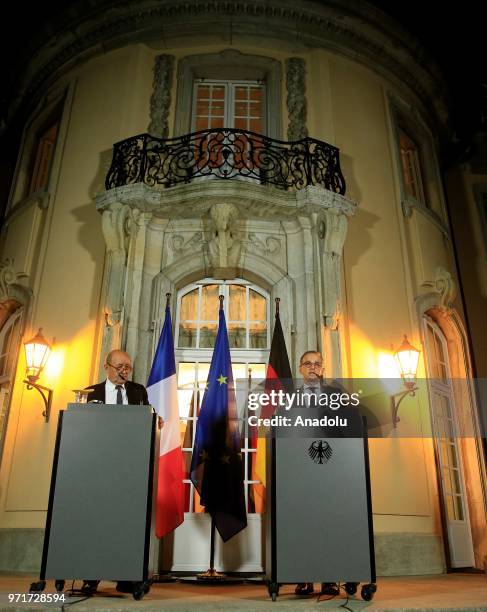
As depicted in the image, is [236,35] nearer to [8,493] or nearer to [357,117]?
[357,117]

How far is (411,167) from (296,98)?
7.53 feet

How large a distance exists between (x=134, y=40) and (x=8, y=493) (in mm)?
6667

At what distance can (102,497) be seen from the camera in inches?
130

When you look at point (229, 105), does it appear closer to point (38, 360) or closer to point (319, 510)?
point (38, 360)

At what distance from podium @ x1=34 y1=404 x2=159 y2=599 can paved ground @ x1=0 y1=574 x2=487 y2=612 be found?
0.18 m

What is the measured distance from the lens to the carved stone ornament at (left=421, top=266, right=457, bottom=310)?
7.83 meters

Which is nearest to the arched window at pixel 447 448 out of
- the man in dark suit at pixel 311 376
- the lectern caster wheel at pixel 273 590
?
the man in dark suit at pixel 311 376

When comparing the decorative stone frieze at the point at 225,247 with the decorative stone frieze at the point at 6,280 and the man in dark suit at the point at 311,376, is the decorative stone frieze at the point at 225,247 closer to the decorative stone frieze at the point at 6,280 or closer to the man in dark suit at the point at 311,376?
the decorative stone frieze at the point at 6,280

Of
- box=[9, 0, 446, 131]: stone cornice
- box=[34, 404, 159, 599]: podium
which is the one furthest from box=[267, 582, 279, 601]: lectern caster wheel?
box=[9, 0, 446, 131]: stone cornice

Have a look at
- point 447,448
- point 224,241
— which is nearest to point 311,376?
point 224,241

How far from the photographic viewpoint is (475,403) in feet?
25.8

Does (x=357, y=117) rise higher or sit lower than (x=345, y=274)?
higher

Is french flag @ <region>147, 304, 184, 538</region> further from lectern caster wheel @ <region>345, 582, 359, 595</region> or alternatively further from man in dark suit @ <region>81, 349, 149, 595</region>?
lectern caster wheel @ <region>345, 582, 359, 595</region>

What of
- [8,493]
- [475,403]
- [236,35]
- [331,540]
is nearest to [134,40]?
[236,35]
